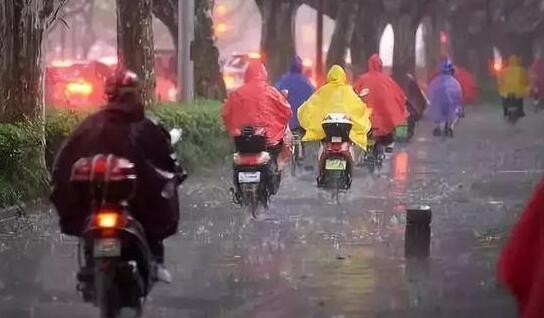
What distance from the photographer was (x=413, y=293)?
9266 millimetres

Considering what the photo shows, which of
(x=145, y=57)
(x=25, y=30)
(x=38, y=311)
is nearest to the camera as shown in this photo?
(x=38, y=311)

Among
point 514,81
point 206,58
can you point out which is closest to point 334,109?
point 206,58

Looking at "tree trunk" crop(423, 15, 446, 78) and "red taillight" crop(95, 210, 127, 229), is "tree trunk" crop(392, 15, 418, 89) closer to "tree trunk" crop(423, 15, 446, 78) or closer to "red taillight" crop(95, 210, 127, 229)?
"tree trunk" crop(423, 15, 446, 78)

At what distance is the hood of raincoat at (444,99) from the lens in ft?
92.0

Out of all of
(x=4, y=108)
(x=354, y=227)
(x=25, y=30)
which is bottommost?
(x=354, y=227)

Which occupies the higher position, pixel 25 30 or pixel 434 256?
pixel 25 30

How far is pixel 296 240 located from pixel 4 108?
4415 millimetres

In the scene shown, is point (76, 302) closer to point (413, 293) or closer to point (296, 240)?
point (413, 293)

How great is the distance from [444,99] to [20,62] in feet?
48.9

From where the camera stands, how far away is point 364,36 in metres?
43.6

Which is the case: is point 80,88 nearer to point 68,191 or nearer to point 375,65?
point 375,65

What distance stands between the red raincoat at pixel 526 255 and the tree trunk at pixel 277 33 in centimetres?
2985

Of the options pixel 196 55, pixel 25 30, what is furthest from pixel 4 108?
pixel 196 55

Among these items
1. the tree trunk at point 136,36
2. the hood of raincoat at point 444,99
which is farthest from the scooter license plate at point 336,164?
the hood of raincoat at point 444,99
